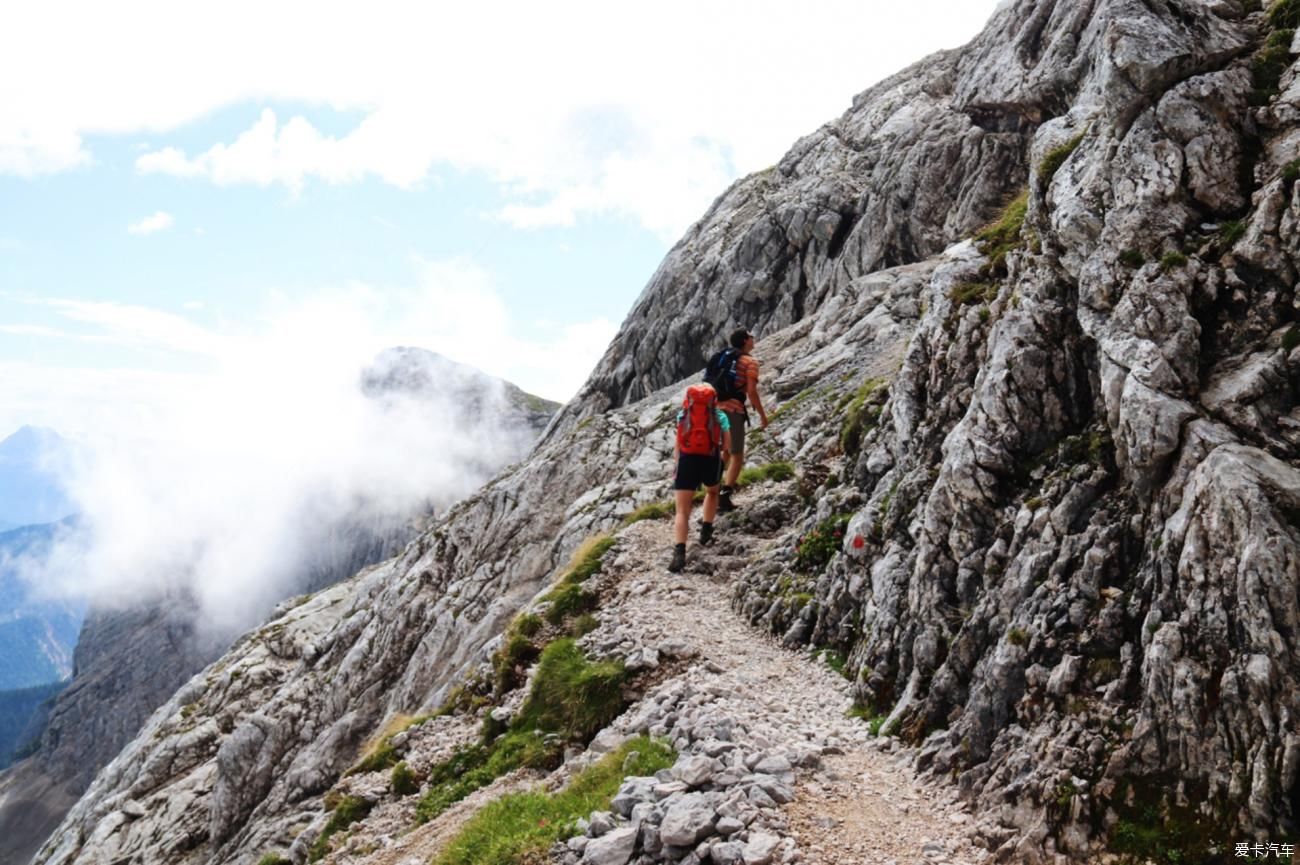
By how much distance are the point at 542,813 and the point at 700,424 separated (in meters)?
10.4

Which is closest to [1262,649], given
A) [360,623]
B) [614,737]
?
[614,737]

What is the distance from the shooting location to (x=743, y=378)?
21.3 m

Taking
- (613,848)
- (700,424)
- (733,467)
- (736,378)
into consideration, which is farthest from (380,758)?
(736,378)

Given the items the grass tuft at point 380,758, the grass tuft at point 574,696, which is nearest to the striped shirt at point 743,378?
the grass tuft at point 574,696

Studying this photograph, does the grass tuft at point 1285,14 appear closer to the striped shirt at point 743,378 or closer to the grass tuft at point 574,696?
the striped shirt at point 743,378

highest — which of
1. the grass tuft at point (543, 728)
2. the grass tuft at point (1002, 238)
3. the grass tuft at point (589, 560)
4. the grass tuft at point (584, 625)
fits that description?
the grass tuft at point (1002, 238)

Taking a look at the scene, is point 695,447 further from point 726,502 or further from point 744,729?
point 744,729

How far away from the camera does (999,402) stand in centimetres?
1216

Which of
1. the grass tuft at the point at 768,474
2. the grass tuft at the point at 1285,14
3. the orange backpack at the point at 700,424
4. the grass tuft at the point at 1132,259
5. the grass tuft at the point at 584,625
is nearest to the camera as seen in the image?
the grass tuft at the point at 1132,259

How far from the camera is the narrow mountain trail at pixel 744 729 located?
343 inches

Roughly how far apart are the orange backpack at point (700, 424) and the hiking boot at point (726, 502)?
13.0ft

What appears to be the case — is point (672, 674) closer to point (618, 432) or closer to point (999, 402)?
point (999, 402)

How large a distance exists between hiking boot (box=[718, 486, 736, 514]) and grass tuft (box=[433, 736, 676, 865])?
11.7m

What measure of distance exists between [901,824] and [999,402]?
625 cm
